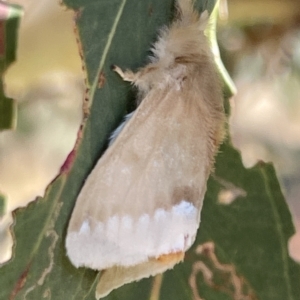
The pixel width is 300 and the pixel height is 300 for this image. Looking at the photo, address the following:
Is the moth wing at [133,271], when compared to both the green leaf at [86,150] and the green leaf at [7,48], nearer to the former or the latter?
the green leaf at [86,150]

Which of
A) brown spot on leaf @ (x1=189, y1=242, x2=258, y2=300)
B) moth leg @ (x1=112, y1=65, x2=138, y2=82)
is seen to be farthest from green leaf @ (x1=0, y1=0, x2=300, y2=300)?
brown spot on leaf @ (x1=189, y1=242, x2=258, y2=300)

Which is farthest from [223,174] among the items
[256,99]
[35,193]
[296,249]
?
[256,99]

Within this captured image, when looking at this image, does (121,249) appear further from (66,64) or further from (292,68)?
(292,68)

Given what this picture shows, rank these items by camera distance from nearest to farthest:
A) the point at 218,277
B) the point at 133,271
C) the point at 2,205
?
the point at 2,205 < the point at 133,271 < the point at 218,277

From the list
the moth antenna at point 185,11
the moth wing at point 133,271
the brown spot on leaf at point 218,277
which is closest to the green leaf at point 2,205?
the moth wing at point 133,271

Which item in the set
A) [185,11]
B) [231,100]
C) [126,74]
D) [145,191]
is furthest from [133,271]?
[231,100]

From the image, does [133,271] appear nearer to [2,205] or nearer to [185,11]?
[2,205]
